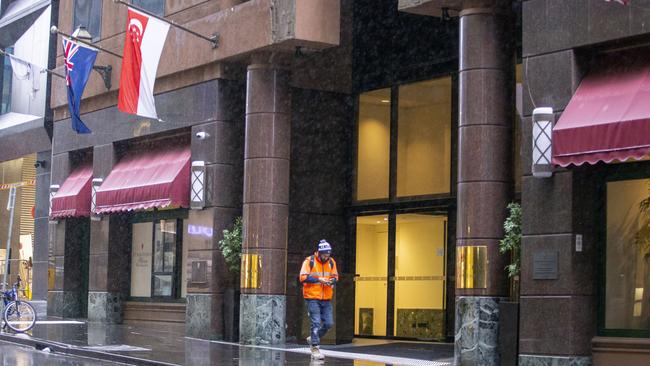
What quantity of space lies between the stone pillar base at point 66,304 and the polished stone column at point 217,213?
7.20 metres

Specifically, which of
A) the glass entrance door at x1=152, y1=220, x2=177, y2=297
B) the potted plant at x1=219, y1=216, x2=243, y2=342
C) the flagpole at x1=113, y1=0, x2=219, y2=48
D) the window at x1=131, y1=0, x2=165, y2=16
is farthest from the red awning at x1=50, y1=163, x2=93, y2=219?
the flagpole at x1=113, y1=0, x2=219, y2=48

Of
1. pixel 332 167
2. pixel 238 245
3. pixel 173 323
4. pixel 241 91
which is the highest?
pixel 241 91

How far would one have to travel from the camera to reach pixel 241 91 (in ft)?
72.3

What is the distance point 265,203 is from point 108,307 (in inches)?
304

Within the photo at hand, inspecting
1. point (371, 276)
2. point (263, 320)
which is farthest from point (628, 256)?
point (371, 276)

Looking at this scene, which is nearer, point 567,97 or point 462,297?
point 567,97

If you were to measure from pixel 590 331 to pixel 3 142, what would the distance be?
2526 cm

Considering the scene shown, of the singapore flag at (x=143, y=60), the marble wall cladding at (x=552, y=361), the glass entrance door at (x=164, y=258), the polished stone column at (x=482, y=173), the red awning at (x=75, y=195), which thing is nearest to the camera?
the marble wall cladding at (x=552, y=361)

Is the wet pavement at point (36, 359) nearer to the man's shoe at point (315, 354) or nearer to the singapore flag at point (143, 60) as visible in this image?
the man's shoe at point (315, 354)

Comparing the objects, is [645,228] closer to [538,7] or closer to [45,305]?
[538,7]

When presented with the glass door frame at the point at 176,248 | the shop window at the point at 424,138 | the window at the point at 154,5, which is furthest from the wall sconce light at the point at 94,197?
the shop window at the point at 424,138

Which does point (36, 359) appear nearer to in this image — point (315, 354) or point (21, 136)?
point (315, 354)

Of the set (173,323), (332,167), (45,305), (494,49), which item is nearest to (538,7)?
(494,49)

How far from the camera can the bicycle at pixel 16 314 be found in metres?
22.4
